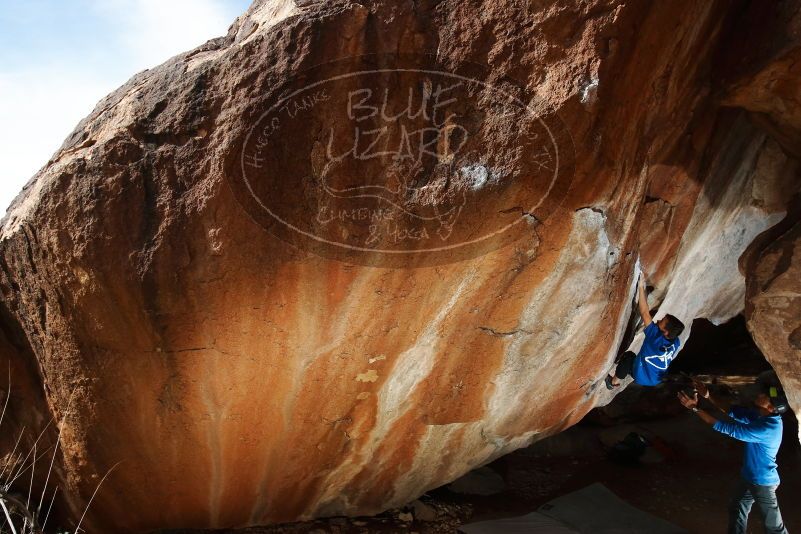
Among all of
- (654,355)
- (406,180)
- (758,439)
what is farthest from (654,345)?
(406,180)

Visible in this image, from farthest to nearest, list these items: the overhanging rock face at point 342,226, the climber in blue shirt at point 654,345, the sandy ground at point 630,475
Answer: the sandy ground at point 630,475, the climber in blue shirt at point 654,345, the overhanging rock face at point 342,226

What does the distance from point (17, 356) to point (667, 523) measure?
438 centimetres

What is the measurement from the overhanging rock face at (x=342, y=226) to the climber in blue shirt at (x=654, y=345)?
17.5 inches

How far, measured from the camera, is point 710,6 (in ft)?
8.80

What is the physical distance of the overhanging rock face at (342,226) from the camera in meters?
2.44

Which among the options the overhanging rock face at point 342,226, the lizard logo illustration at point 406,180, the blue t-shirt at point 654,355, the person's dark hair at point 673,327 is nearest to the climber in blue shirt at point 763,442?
the overhanging rock face at point 342,226

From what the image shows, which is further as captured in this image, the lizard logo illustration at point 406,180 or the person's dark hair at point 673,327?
the person's dark hair at point 673,327

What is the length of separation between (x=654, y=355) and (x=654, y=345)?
6 cm

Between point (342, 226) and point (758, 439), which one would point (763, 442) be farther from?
point (342, 226)

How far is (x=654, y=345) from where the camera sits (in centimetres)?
386

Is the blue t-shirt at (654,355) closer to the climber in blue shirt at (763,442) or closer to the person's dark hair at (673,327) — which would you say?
the person's dark hair at (673,327)

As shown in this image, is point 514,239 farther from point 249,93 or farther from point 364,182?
point 249,93

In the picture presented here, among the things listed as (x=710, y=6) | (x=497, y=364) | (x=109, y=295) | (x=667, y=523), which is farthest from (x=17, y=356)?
(x=667, y=523)

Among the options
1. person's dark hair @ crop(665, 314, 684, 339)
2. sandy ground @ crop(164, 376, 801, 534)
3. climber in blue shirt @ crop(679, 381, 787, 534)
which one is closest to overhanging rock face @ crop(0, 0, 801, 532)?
climber in blue shirt @ crop(679, 381, 787, 534)
